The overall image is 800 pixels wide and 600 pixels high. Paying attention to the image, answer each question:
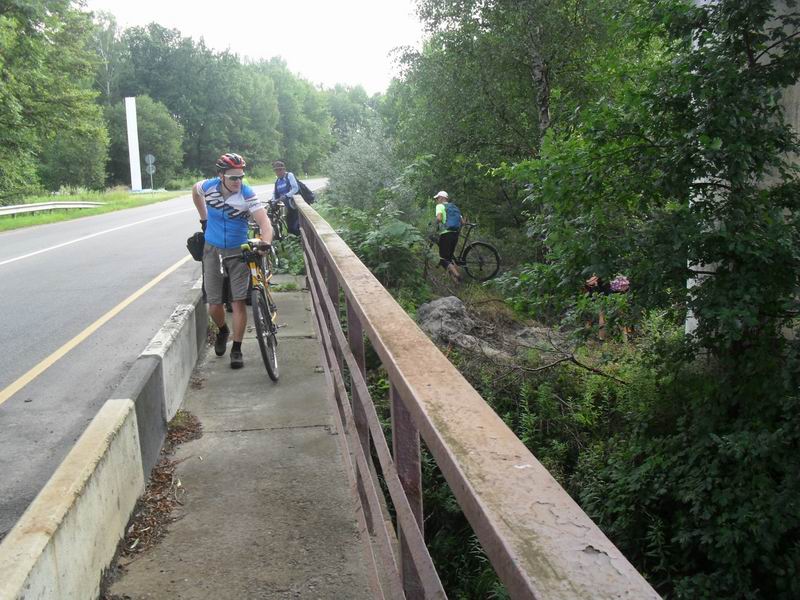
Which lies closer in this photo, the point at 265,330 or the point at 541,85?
the point at 265,330

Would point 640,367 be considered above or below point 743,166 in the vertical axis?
below

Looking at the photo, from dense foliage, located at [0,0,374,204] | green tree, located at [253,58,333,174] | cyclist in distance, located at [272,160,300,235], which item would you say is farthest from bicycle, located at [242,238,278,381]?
green tree, located at [253,58,333,174]

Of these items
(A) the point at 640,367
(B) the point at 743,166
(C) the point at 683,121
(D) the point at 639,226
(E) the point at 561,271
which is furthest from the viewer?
(A) the point at 640,367

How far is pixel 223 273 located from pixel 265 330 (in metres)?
0.74

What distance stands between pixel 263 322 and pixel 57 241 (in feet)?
42.5

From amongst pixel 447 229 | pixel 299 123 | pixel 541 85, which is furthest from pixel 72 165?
pixel 299 123

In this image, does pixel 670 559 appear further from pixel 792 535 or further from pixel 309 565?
pixel 309 565

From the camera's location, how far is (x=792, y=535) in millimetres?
4121

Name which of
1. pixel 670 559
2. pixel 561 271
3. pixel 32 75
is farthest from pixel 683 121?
pixel 32 75

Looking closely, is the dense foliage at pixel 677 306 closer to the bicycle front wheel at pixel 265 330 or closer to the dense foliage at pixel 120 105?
the bicycle front wheel at pixel 265 330

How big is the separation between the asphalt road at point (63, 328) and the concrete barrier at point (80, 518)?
0.68m

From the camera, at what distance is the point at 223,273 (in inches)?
240

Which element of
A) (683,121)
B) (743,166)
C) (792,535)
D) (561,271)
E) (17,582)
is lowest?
(792,535)

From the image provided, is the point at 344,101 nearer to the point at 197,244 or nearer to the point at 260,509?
the point at 197,244
